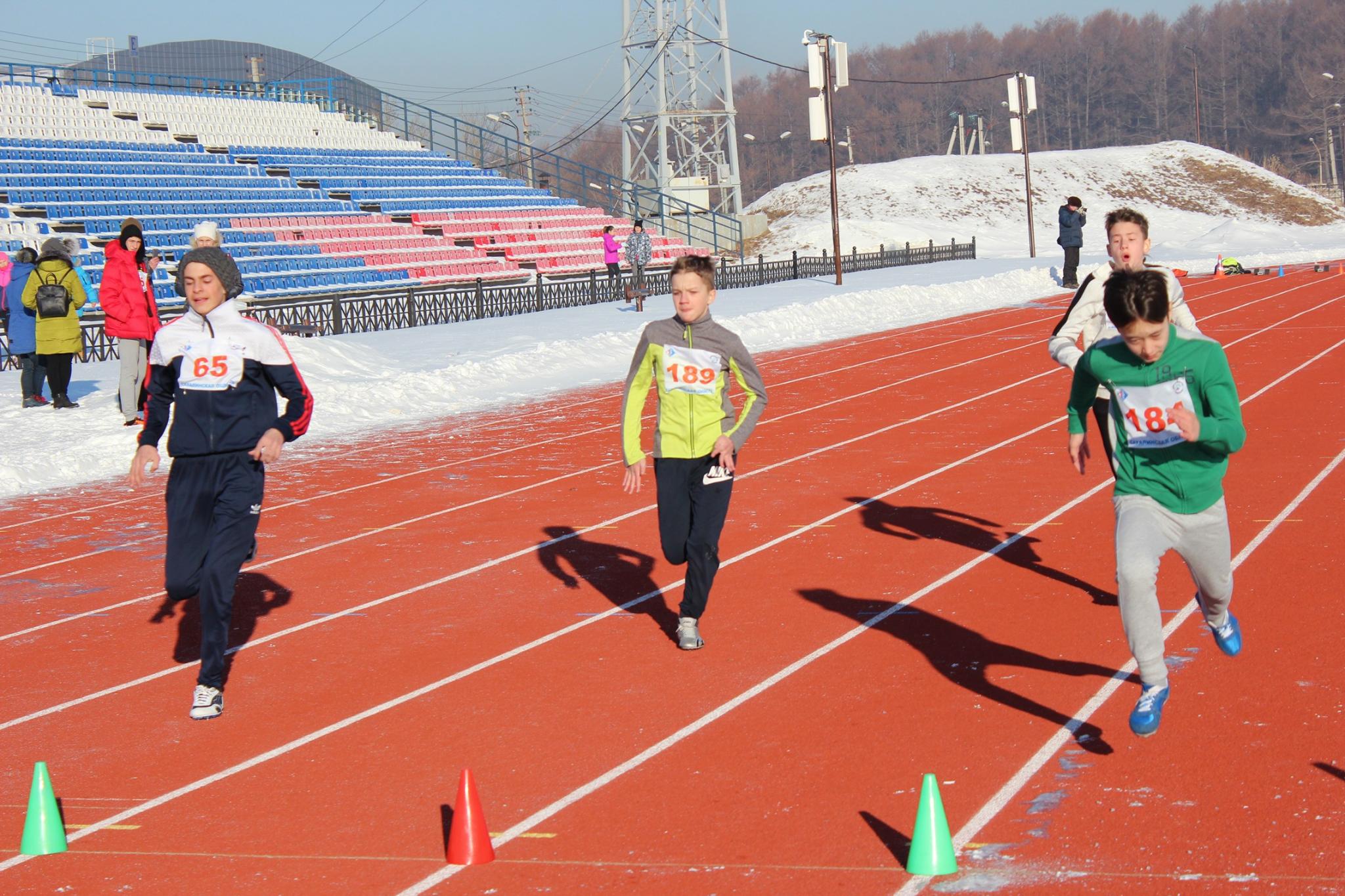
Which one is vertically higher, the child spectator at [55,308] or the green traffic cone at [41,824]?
the child spectator at [55,308]

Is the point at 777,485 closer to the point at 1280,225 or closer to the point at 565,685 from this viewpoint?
the point at 565,685

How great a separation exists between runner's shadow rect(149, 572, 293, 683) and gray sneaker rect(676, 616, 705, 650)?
2.11 m

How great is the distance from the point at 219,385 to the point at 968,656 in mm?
3467

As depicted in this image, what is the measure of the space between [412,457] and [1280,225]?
235 ft

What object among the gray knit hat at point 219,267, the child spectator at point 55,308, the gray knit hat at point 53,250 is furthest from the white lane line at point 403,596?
the gray knit hat at point 53,250

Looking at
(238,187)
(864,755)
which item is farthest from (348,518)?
(238,187)

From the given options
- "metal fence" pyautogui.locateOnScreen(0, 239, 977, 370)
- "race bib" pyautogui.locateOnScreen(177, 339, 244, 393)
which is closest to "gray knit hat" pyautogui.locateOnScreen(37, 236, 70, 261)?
"metal fence" pyautogui.locateOnScreen(0, 239, 977, 370)

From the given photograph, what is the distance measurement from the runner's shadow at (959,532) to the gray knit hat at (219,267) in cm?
445

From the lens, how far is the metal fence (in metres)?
23.1

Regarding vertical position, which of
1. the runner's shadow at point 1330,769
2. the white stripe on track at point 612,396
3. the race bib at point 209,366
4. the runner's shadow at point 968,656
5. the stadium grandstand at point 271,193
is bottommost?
the runner's shadow at point 1330,769

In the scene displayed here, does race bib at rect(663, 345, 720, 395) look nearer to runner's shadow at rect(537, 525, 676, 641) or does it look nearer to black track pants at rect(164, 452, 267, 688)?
runner's shadow at rect(537, 525, 676, 641)

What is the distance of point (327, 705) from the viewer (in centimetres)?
610

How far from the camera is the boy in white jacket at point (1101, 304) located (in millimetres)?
6203

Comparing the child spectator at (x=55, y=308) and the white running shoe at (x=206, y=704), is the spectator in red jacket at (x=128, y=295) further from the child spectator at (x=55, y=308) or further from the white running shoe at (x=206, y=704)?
the white running shoe at (x=206, y=704)
